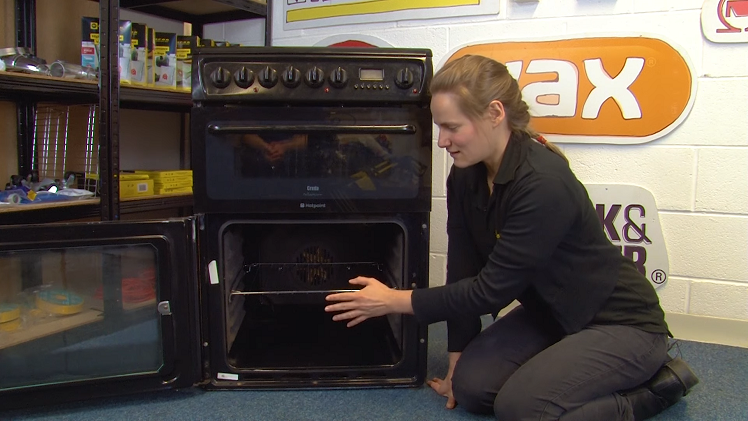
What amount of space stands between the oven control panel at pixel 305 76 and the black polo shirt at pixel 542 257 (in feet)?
0.98

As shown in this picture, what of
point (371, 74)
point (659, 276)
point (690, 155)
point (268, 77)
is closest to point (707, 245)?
point (659, 276)

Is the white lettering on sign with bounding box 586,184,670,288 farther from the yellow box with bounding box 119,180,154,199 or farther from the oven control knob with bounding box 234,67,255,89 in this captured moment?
the yellow box with bounding box 119,180,154,199

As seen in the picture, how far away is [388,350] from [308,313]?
0.35 metres

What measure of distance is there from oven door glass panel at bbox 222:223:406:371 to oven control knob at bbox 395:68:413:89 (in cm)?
44

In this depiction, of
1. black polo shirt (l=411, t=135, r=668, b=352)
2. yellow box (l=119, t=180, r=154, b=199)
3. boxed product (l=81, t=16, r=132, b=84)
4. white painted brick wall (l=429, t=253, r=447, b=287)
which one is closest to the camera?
black polo shirt (l=411, t=135, r=668, b=352)

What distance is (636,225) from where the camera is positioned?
6.28ft

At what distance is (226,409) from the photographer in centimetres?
139

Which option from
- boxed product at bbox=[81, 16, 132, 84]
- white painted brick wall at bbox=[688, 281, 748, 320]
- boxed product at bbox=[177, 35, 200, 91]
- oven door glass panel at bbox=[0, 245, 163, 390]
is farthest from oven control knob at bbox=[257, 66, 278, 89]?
white painted brick wall at bbox=[688, 281, 748, 320]

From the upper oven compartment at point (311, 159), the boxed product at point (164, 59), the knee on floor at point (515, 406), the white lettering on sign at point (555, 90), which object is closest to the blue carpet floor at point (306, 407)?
the knee on floor at point (515, 406)

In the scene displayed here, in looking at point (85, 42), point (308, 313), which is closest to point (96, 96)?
point (85, 42)

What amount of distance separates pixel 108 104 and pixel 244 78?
1.88ft

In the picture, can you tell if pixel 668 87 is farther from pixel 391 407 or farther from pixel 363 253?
pixel 391 407

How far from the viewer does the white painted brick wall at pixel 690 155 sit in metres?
1.79

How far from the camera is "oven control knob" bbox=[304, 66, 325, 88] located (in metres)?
1.35
